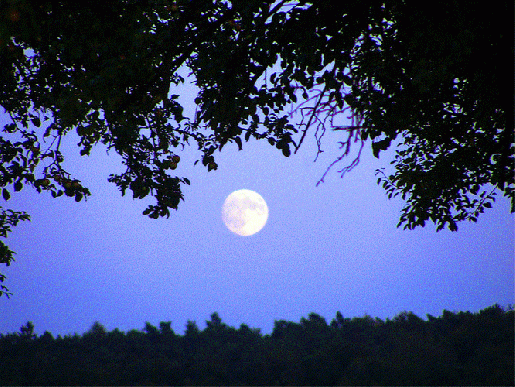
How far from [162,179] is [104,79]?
2775 millimetres

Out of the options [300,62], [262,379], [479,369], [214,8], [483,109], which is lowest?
[479,369]

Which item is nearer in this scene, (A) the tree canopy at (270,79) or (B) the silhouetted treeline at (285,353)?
(A) the tree canopy at (270,79)

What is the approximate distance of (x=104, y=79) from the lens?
4.15 m

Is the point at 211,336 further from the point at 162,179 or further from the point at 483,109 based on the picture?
the point at 483,109

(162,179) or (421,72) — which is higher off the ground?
(162,179)

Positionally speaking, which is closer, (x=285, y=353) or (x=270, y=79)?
(x=270, y=79)

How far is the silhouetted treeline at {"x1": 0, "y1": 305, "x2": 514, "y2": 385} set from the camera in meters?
22.9

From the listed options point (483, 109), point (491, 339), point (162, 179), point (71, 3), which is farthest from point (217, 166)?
point (491, 339)

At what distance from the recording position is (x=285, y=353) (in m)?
27.7

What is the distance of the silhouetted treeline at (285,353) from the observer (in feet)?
75.3

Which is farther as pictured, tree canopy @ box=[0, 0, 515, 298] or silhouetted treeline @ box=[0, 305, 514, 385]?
silhouetted treeline @ box=[0, 305, 514, 385]

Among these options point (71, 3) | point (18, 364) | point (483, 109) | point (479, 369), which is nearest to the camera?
point (71, 3)

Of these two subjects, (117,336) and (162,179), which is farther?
(117,336)

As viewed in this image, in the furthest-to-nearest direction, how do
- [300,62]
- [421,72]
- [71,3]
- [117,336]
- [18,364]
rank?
1. [117,336]
2. [18,364]
3. [300,62]
4. [421,72]
5. [71,3]
